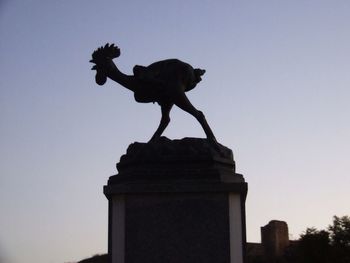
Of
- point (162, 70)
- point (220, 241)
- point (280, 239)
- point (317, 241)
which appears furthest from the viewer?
point (280, 239)

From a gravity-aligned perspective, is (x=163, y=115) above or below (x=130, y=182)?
above

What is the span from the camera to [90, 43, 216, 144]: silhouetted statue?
380 inches

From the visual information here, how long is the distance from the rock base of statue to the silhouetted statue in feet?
2.88

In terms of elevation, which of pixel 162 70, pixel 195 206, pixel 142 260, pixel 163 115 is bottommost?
pixel 142 260

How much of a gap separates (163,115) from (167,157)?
44.4 inches

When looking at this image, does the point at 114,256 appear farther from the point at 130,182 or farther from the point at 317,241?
the point at 317,241

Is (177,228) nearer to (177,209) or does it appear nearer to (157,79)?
(177,209)

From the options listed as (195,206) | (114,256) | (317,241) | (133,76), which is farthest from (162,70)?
(317,241)

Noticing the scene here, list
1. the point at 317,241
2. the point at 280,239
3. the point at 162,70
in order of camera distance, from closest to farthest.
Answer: the point at 162,70 → the point at 317,241 → the point at 280,239

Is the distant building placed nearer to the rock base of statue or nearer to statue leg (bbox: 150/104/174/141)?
statue leg (bbox: 150/104/174/141)

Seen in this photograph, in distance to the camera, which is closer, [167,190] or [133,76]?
[167,190]

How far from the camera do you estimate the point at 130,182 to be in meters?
8.78

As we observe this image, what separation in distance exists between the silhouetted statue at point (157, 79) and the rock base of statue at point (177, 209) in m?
0.88

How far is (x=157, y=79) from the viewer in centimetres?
973
